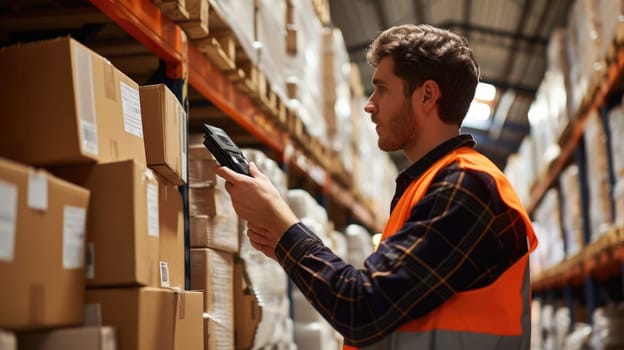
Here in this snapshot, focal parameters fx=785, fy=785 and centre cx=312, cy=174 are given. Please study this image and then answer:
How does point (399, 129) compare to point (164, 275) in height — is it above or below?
above

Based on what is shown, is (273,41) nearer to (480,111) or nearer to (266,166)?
(266,166)

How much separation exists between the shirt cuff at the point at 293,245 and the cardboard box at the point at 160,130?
60 centimetres

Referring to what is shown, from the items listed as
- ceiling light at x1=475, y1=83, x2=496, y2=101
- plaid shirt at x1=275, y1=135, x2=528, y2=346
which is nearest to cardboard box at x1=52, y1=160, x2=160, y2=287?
plaid shirt at x1=275, y1=135, x2=528, y2=346

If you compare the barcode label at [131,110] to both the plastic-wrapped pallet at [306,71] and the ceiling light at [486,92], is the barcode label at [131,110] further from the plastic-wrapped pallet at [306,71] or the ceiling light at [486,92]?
the ceiling light at [486,92]

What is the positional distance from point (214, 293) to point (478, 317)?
4.92 feet

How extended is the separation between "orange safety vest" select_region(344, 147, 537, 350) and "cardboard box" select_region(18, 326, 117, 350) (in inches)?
29.1

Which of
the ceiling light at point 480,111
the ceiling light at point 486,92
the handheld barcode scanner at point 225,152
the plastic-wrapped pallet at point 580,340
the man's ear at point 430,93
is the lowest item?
the plastic-wrapped pallet at point 580,340

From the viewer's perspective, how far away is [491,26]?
15867mm

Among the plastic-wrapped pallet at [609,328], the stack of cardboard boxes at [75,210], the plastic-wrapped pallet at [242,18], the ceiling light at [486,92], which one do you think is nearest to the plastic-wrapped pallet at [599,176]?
the plastic-wrapped pallet at [609,328]

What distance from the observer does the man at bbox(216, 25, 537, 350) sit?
82.0 inches

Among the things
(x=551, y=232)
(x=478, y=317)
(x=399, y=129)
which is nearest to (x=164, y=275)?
(x=399, y=129)

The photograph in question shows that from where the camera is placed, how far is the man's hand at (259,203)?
88.2 inches

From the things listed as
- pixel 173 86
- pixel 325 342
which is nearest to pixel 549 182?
pixel 325 342

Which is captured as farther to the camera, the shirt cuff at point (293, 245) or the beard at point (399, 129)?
the beard at point (399, 129)
